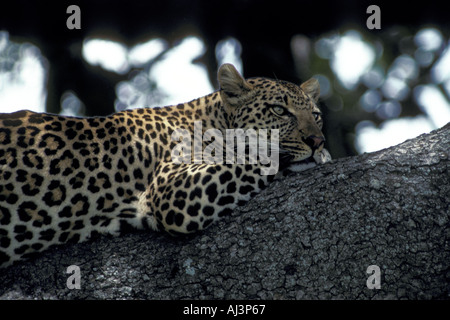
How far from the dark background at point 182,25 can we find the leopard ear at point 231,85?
2860mm

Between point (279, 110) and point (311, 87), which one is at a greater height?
point (311, 87)

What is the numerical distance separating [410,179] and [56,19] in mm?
7022

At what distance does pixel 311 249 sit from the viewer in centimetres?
402

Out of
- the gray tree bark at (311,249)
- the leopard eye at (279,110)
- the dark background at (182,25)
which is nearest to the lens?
the gray tree bark at (311,249)

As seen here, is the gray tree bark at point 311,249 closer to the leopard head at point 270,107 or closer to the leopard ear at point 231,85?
the leopard head at point 270,107

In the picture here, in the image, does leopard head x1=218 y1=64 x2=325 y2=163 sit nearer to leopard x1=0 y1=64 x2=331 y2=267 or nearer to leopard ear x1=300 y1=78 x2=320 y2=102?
leopard x1=0 y1=64 x2=331 y2=267

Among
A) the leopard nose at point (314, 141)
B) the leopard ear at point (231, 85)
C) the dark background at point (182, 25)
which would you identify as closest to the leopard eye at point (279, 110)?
the leopard ear at point (231, 85)

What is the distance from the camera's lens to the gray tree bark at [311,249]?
3.86 m

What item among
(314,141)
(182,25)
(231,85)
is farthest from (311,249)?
(182,25)

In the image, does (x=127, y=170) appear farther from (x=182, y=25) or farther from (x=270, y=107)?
(x=182, y=25)

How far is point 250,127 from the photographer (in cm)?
570

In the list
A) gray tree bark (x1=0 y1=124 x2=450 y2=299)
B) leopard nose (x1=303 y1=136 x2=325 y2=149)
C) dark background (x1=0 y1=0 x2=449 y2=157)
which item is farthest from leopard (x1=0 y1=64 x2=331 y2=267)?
dark background (x1=0 y1=0 x2=449 y2=157)

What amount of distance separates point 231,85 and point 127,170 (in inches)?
61.6
